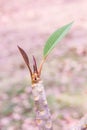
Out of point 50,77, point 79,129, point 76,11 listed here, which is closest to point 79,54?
point 50,77

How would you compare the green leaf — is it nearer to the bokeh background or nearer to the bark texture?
the bark texture

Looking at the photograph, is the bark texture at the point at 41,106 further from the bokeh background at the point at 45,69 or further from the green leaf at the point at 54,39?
the bokeh background at the point at 45,69

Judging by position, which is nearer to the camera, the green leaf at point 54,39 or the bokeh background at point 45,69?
the green leaf at point 54,39

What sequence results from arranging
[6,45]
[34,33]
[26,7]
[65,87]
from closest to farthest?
[65,87]
[6,45]
[34,33]
[26,7]

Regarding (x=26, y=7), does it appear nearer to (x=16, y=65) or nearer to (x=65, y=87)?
(x=16, y=65)

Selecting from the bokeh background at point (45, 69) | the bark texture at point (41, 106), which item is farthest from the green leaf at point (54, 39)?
the bokeh background at point (45, 69)

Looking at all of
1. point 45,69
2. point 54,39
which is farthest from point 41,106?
point 45,69
